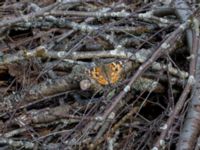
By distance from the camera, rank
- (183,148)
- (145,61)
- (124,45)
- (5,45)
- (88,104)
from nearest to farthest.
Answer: (183,148) < (145,61) < (88,104) < (124,45) < (5,45)

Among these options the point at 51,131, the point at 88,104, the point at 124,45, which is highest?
the point at 124,45

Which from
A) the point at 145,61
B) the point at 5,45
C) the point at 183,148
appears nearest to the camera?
the point at 183,148

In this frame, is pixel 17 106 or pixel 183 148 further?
pixel 17 106

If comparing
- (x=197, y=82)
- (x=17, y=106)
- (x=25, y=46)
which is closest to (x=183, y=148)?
(x=197, y=82)

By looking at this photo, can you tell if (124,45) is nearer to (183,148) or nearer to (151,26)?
(151,26)

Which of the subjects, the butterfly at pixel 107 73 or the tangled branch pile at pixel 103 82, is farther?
the butterfly at pixel 107 73

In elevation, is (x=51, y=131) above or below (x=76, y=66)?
below
